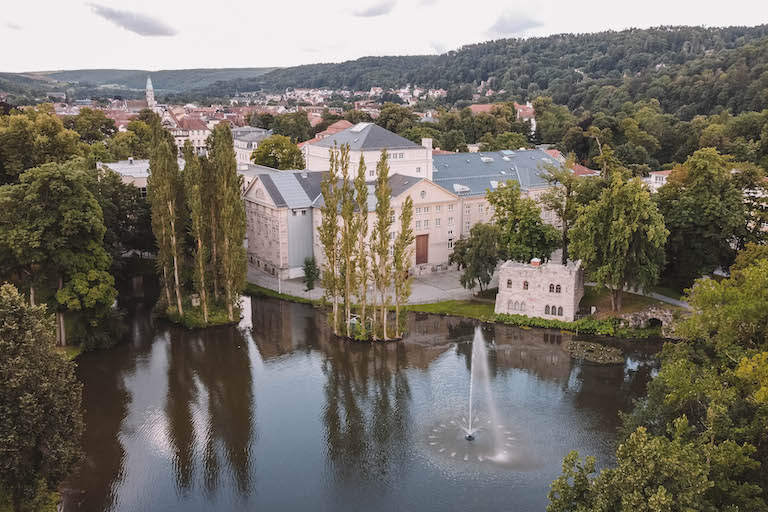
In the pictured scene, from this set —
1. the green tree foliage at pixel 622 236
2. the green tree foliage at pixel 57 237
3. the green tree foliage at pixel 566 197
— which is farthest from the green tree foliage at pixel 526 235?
the green tree foliage at pixel 57 237

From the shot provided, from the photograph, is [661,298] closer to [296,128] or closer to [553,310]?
[553,310]

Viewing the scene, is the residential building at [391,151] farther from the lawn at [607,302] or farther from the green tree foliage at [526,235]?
the lawn at [607,302]

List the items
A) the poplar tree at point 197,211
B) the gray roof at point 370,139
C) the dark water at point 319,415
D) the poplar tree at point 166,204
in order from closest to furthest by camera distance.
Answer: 1. the dark water at point 319,415
2. the poplar tree at point 166,204
3. the poplar tree at point 197,211
4. the gray roof at point 370,139

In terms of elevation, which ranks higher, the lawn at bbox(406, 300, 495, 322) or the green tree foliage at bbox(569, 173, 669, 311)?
the green tree foliage at bbox(569, 173, 669, 311)

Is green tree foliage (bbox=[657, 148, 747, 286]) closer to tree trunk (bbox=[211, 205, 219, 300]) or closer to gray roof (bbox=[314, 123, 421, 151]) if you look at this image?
gray roof (bbox=[314, 123, 421, 151])

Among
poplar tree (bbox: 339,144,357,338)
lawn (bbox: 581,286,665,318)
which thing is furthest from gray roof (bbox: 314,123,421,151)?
lawn (bbox: 581,286,665,318)

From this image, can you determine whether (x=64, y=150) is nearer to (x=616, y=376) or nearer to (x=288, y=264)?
(x=288, y=264)

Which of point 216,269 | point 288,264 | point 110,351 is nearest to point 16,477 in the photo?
point 110,351
